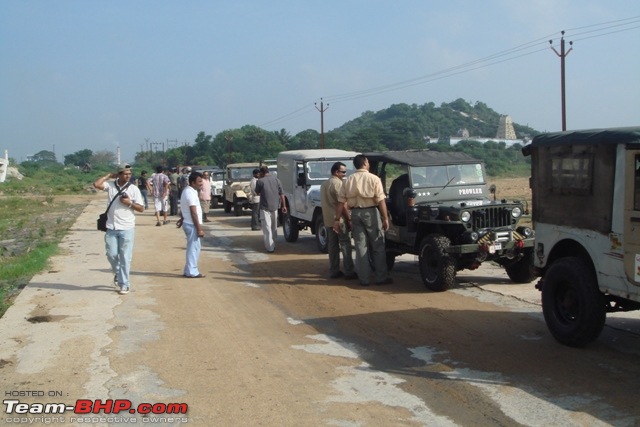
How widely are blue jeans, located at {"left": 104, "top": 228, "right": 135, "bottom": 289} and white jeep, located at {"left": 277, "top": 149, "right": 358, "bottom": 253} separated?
557cm

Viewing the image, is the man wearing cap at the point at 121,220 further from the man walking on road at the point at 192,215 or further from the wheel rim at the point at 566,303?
the wheel rim at the point at 566,303

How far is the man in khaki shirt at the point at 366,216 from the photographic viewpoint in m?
10.8

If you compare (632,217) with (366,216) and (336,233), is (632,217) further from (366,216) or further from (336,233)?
(336,233)

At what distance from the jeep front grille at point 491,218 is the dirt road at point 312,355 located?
0.96 meters

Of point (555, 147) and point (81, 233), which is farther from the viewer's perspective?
point (81, 233)

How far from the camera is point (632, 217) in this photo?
6148 millimetres

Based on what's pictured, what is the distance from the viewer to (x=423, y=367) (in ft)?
21.8

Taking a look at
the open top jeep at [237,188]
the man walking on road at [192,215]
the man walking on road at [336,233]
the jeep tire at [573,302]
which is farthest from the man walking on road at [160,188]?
the jeep tire at [573,302]

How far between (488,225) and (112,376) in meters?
6.04

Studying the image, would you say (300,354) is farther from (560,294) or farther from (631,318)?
(631,318)

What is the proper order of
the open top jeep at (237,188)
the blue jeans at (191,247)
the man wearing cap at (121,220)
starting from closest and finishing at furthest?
the man wearing cap at (121,220)
the blue jeans at (191,247)
the open top jeep at (237,188)

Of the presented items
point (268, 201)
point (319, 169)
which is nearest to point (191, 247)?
point (268, 201)

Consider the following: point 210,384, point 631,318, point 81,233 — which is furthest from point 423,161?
point 81,233

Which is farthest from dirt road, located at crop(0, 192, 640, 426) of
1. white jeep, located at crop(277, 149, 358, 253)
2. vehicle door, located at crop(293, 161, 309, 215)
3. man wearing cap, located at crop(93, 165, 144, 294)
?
vehicle door, located at crop(293, 161, 309, 215)
